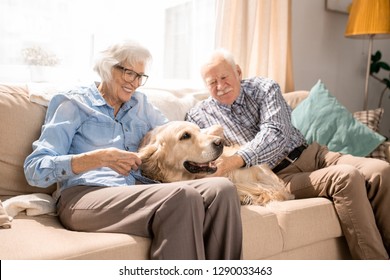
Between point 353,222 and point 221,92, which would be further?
point 221,92

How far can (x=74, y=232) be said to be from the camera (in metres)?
1.47

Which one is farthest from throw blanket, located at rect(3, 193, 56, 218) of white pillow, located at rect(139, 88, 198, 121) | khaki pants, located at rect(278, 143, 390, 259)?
khaki pants, located at rect(278, 143, 390, 259)

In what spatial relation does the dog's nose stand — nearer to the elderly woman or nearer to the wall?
the elderly woman

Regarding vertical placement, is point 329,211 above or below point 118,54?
below

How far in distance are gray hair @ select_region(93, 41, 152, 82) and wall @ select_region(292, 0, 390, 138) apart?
2.16 meters

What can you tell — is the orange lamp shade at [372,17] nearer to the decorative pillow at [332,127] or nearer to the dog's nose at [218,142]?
the decorative pillow at [332,127]

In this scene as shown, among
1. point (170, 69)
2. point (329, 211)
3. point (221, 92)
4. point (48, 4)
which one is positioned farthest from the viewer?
point (170, 69)

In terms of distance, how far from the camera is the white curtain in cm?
301

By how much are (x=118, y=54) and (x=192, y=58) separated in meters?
1.31

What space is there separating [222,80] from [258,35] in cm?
106

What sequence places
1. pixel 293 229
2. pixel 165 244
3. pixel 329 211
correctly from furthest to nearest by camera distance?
pixel 329 211, pixel 293 229, pixel 165 244

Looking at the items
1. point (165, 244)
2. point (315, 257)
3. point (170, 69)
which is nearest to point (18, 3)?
point (170, 69)
